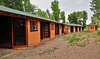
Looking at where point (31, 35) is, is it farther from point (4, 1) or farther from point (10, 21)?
point (4, 1)

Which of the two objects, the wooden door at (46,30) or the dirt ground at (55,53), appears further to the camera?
the wooden door at (46,30)

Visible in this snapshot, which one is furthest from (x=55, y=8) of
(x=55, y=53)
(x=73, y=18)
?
(x=55, y=53)

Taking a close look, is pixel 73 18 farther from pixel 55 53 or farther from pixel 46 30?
pixel 55 53

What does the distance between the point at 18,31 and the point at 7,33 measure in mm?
906

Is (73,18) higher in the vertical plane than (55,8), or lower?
lower

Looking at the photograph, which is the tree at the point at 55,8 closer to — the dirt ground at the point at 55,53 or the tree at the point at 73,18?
the tree at the point at 73,18

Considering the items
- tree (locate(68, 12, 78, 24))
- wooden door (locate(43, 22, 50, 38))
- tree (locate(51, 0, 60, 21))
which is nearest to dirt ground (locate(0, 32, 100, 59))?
wooden door (locate(43, 22, 50, 38))

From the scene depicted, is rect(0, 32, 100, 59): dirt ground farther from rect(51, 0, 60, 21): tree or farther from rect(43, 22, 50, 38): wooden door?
rect(51, 0, 60, 21): tree

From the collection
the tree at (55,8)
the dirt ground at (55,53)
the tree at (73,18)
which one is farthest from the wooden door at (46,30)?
the tree at (73,18)

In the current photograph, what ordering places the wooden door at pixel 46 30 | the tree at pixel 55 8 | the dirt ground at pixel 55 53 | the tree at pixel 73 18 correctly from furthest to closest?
the tree at pixel 73 18 < the tree at pixel 55 8 < the wooden door at pixel 46 30 < the dirt ground at pixel 55 53

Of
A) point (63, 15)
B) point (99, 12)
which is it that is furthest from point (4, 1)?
point (63, 15)

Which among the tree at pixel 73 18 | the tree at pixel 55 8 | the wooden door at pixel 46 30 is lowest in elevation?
the wooden door at pixel 46 30

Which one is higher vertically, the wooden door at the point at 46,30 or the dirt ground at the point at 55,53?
the wooden door at the point at 46,30

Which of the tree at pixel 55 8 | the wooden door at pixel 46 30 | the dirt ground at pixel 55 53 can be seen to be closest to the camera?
the dirt ground at pixel 55 53
